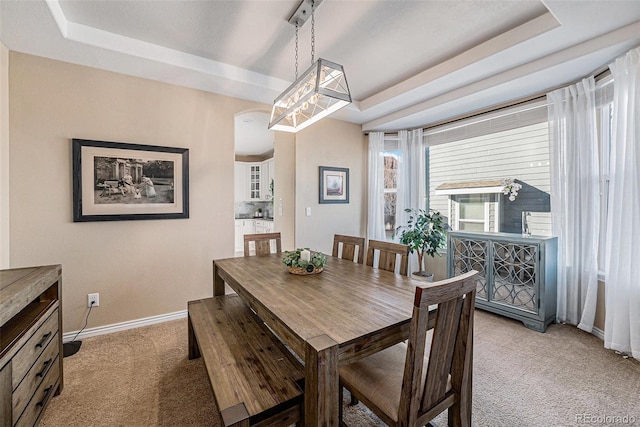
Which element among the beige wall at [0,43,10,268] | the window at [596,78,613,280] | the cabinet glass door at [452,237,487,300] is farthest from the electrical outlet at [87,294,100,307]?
the window at [596,78,613,280]

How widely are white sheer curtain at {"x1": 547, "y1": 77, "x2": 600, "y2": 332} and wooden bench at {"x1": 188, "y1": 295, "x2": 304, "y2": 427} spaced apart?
2.89 metres

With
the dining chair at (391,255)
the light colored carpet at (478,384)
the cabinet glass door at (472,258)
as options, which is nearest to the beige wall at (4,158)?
the light colored carpet at (478,384)

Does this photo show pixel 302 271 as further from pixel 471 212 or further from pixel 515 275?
pixel 471 212

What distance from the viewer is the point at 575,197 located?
270cm

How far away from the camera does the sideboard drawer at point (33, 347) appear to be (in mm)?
1293

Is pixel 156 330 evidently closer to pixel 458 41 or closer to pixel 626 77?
pixel 458 41

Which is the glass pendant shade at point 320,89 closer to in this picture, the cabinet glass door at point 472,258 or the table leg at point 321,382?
the table leg at point 321,382

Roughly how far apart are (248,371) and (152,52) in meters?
2.74

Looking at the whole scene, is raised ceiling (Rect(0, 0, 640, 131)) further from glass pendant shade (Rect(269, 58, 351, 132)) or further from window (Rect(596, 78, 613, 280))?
glass pendant shade (Rect(269, 58, 351, 132))

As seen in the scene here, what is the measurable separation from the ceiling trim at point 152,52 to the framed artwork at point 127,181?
0.83 metres

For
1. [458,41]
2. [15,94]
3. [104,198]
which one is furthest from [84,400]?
[458,41]

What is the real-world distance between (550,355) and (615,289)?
75 centimetres

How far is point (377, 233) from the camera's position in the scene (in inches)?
171

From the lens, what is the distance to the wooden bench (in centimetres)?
115
